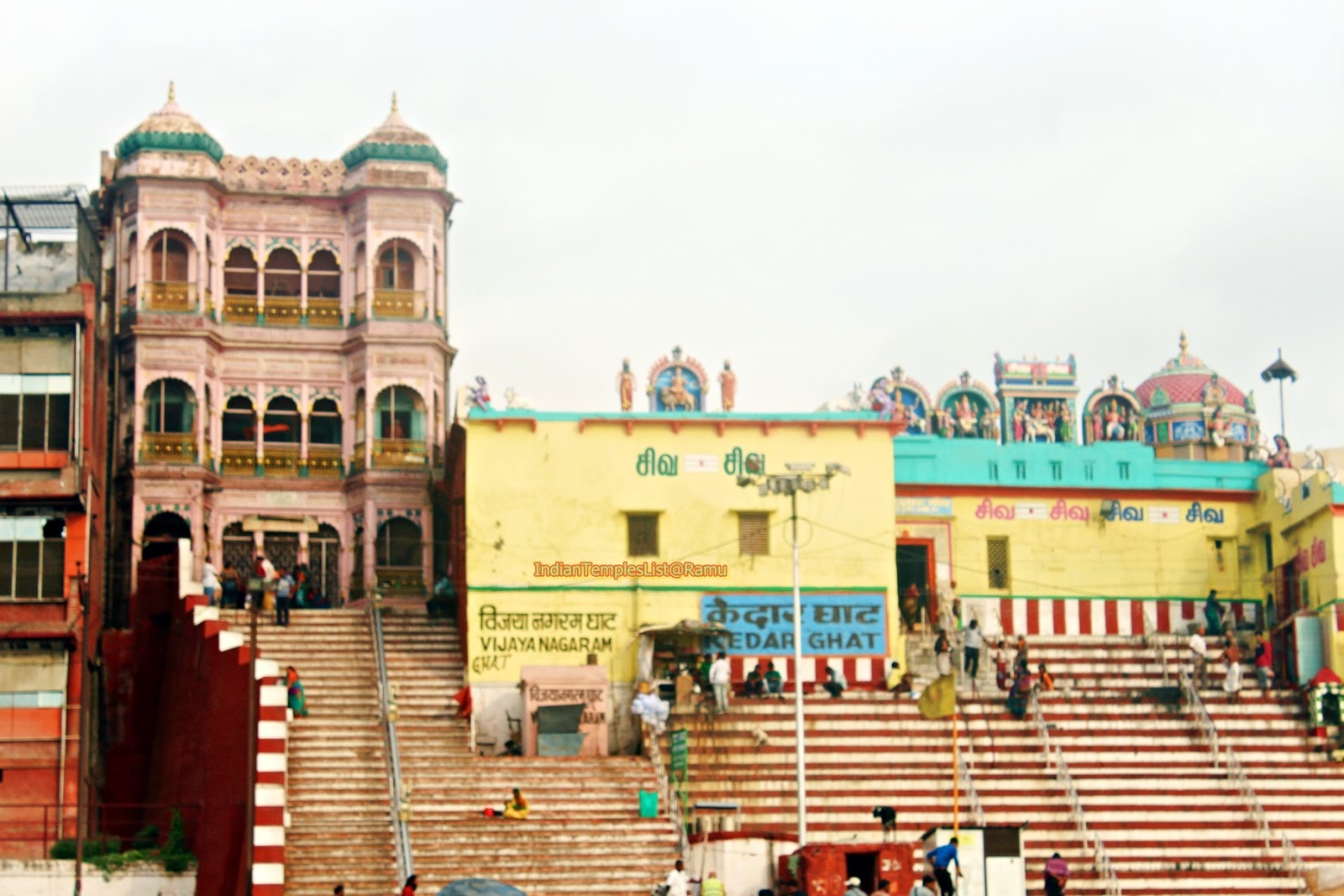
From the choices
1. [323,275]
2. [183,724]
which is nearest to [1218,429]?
[323,275]

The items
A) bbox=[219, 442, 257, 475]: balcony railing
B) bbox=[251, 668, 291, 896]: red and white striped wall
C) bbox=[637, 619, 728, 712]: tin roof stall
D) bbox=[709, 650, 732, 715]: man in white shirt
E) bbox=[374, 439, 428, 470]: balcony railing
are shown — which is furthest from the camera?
bbox=[219, 442, 257, 475]: balcony railing

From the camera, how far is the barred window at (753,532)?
46562 mm

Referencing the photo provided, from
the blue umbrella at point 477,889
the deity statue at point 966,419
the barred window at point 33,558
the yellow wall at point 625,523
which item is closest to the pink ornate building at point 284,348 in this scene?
the yellow wall at point 625,523

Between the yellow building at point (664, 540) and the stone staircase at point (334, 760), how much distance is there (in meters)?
2.63

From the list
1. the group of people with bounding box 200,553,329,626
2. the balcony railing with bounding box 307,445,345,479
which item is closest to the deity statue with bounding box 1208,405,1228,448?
the balcony railing with bounding box 307,445,345,479

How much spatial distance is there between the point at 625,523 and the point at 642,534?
0.40 m

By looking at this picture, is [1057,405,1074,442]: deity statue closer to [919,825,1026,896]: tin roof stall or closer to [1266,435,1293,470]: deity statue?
[1266,435,1293,470]: deity statue

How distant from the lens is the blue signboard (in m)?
45.9

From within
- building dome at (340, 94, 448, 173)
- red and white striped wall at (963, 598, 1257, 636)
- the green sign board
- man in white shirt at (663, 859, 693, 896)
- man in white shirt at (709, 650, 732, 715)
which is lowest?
man in white shirt at (663, 859, 693, 896)

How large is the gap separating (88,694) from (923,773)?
15.7 metres

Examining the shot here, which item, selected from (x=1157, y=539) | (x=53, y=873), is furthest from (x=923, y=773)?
(x=53, y=873)

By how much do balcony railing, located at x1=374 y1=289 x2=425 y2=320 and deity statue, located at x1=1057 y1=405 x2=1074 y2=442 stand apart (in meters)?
15.9

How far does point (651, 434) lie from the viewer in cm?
4669

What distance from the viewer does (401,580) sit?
1966 inches
